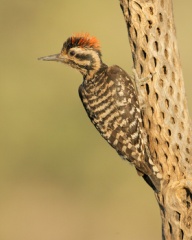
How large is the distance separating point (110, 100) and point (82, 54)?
21.2 inches

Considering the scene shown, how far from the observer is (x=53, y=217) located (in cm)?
1275

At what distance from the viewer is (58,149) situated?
13.7m

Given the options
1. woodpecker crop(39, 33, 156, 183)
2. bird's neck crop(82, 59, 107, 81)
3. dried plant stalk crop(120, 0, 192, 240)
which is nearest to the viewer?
dried plant stalk crop(120, 0, 192, 240)

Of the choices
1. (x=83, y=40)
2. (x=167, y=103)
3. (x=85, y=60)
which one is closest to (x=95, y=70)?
(x=85, y=60)

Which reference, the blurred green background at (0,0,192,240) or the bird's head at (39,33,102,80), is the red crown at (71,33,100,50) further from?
the blurred green background at (0,0,192,240)

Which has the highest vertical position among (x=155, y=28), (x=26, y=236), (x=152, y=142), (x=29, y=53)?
(x=29, y=53)

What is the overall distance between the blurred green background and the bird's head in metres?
4.19

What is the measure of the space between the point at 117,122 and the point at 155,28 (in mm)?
1055

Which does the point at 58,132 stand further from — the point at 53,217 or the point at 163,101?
the point at 163,101

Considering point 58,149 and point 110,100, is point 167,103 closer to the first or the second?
point 110,100

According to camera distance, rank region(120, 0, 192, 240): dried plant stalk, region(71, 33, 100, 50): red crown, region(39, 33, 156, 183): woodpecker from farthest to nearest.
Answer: region(71, 33, 100, 50): red crown → region(39, 33, 156, 183): woodpecker → region(120, 0, 192, 240): dried plant stalk

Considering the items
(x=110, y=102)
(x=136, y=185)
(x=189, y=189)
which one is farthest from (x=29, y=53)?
(x=189, y=189)

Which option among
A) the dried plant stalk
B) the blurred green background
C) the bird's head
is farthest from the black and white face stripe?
the blurred green background

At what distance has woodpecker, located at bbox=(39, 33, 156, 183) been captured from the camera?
26.0ft
